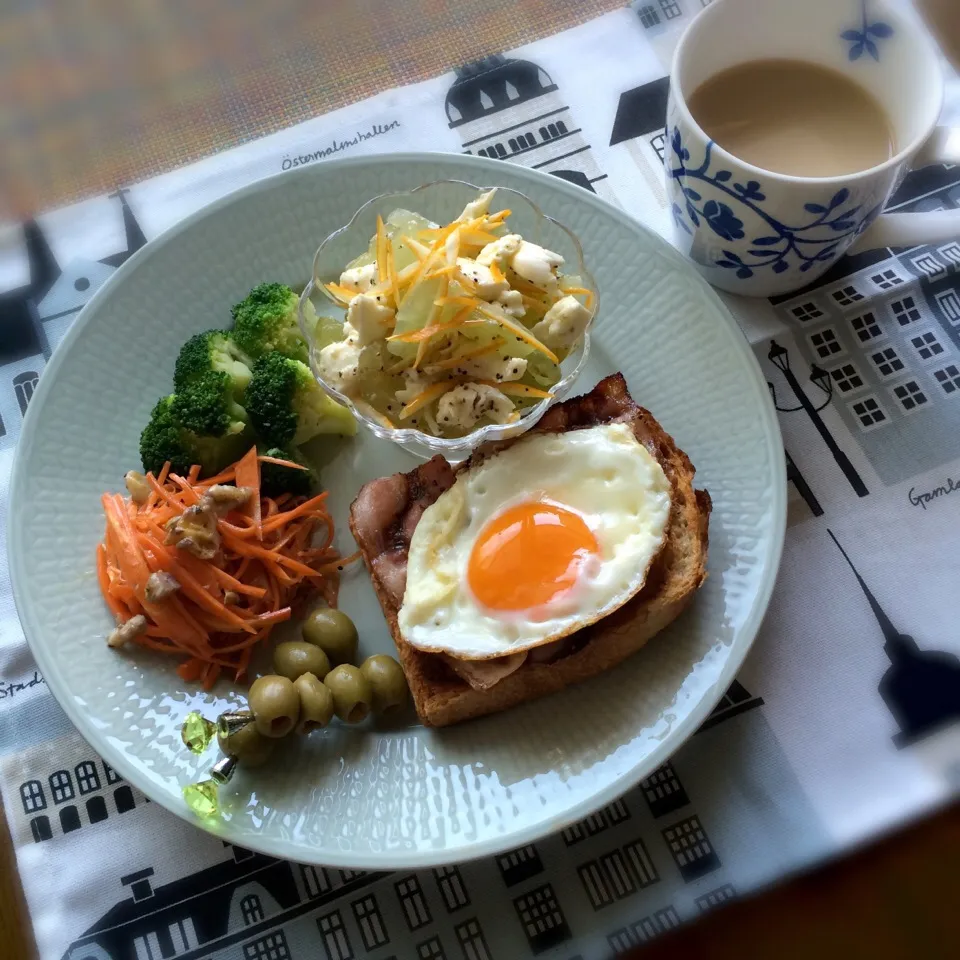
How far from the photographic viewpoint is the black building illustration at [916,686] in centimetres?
289

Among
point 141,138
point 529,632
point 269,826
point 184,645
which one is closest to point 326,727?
point 269,826

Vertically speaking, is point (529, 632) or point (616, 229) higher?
point (616, 229)

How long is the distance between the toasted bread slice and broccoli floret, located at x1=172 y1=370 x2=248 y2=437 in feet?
1.70

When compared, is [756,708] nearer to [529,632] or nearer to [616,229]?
[529,632]

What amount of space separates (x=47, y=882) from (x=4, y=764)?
16.1 inches

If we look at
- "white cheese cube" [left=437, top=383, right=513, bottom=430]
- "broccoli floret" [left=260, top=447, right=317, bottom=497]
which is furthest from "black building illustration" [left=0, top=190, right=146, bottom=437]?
"white cheese cube" [left=437, top=383, right=513, bottom=430]

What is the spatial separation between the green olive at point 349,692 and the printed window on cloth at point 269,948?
681mm

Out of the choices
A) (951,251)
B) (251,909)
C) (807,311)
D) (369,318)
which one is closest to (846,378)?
(807,311)

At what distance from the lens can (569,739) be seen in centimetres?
275

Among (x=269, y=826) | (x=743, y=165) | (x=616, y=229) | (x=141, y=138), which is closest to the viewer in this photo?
(x=269, y=826)

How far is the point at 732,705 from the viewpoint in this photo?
292 cm

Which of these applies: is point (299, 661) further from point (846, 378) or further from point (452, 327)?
point (846, 378)

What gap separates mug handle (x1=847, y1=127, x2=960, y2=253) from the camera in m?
2.89

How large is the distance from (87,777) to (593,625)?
1720 mm
